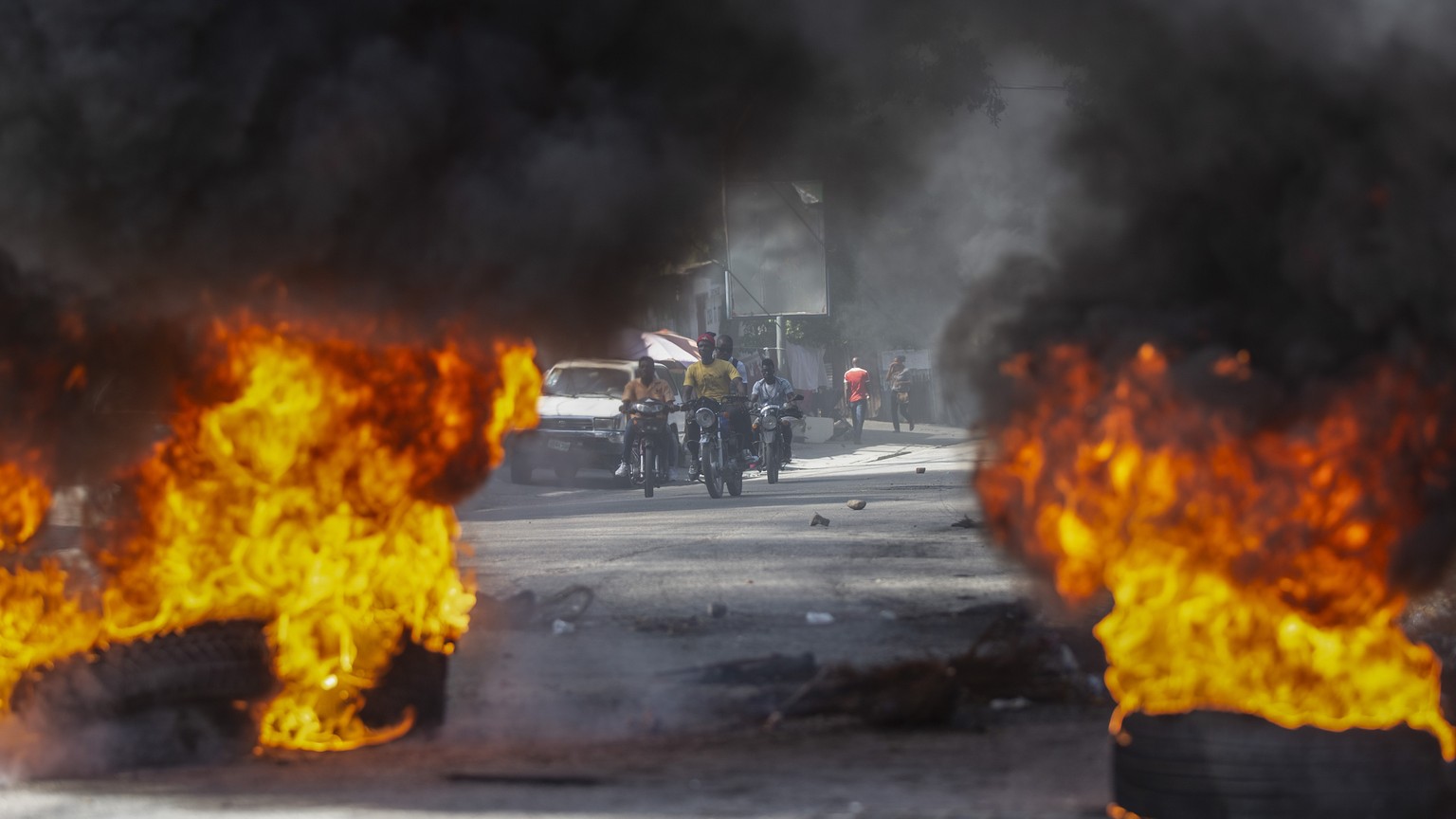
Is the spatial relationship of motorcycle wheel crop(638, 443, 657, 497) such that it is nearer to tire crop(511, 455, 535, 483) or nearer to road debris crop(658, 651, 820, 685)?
tire crop(511, 455, 535, 483)

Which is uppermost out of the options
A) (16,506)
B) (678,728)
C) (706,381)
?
(706,381)

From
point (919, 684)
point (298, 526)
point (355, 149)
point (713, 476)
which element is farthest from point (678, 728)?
point (713, 476)

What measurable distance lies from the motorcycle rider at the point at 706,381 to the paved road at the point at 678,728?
7.53 metres

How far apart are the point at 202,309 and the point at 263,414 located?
45 cm

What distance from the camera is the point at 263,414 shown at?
6039mm

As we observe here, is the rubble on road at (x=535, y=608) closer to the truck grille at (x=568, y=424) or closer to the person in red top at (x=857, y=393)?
the truck grille at (x=568, y=424)

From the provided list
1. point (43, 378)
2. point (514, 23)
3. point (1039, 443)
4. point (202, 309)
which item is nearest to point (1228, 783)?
point (1039, 443)

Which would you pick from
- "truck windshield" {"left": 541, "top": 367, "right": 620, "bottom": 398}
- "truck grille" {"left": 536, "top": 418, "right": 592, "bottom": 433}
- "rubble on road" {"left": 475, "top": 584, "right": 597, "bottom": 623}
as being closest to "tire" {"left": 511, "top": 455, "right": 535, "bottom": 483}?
"truck grille" {"left": 536, "top": 418, "right": 592, "bottom": 433}

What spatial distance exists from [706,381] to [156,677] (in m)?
16.3

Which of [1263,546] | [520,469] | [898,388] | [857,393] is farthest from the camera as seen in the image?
[898,388]

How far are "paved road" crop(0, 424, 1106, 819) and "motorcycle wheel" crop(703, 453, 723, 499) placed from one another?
617cm

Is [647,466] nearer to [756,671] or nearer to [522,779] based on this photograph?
[756,671]

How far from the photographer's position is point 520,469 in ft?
84.2

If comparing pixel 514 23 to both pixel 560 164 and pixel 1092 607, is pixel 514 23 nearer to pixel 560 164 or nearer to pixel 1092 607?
pixel 560 164
